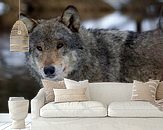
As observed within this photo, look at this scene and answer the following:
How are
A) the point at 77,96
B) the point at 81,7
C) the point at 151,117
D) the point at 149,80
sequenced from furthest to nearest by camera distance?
the point at 81,7
the point at 149,80
the point at 77,96
the point at 151,117

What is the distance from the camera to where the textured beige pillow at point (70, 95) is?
3.59 meters

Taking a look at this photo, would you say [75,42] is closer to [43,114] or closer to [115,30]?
[115,30]

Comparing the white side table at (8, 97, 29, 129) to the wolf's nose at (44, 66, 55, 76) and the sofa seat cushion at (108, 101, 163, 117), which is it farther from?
the sofa seat cushion at (108, 101, 163, 117)

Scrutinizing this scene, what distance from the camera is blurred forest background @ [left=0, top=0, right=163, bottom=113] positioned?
4.42 m

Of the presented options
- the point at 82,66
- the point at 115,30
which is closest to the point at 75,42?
the point at 82,66

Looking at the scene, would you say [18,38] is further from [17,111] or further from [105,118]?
[105,118]

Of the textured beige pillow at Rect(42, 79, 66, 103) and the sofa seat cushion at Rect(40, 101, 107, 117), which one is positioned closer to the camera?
the sofa seat cushion at Rect(40, 101, 107, 117)

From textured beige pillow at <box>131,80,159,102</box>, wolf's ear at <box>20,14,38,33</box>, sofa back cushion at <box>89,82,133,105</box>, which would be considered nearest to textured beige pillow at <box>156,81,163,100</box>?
textured beige pillow at <box>131,80,159,102</box>

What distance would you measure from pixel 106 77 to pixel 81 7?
1045 millimetres

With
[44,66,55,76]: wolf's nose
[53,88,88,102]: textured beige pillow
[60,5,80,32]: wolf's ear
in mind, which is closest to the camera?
[53,88,88,102]: textured beige pillow

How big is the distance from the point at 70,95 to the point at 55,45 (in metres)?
0.94

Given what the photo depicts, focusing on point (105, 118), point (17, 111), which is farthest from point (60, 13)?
point (105, 118)

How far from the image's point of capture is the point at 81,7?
14.7 feet

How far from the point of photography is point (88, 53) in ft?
14.2
